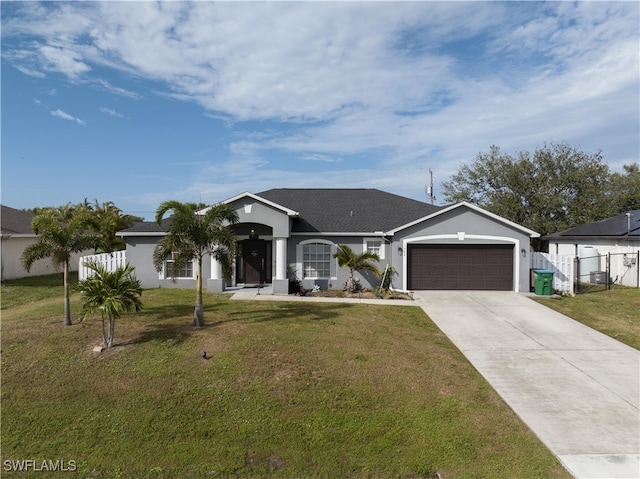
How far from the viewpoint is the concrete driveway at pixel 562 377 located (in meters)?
5.36

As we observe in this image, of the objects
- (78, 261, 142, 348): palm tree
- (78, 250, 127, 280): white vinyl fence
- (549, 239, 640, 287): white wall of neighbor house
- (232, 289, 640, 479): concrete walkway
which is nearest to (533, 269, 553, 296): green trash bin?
(232, 289, 640, 479): concrete walkway

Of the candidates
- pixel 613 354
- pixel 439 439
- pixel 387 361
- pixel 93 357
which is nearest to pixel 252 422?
pixel 439 439

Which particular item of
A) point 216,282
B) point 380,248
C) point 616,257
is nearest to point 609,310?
point 616,257

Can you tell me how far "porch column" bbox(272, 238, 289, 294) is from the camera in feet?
53.7

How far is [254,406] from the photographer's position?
6473 mm

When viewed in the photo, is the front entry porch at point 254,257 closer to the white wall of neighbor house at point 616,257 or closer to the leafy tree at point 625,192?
the white wall of neighbor house at point 616,257

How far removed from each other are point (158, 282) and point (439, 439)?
618 inches

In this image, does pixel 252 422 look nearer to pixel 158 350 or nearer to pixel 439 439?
pixel 439 439

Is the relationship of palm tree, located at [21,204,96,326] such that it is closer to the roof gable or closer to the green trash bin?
the roof gable

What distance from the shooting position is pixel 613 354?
9219 millimetres

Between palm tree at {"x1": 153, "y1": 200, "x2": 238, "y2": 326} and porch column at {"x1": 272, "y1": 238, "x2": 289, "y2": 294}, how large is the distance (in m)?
5.98

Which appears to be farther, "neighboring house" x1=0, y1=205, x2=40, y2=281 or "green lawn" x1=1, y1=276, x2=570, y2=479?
"neighboring house" x1=0, y1=205, x2=40, y2=281

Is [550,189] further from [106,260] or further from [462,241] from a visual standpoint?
[106,260]

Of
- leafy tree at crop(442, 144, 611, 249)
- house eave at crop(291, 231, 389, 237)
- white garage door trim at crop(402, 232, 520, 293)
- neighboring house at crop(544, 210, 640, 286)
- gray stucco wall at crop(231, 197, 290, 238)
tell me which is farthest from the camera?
leafy tree at crop(442, 144, 611, 249)
